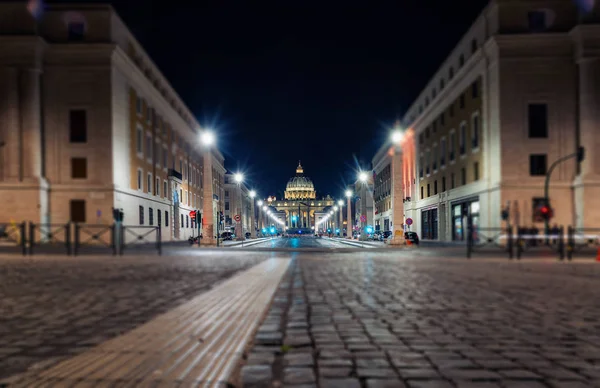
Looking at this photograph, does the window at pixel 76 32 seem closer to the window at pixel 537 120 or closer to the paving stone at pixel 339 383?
the window at pixel 537 120

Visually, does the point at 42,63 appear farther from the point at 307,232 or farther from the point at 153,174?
the point at 307,232

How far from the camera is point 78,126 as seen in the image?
36375 millimetres

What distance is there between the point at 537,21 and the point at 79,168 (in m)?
34.0

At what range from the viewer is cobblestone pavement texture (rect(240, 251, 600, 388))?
3.71 m

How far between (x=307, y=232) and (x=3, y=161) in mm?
101196

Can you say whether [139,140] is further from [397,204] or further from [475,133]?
[475,133]

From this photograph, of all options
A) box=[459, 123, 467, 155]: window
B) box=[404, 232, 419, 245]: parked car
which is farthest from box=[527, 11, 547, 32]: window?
box=[404, 232, 419, 245]: parked car

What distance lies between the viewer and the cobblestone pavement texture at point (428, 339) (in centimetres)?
371

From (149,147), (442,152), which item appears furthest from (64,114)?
(442,152)

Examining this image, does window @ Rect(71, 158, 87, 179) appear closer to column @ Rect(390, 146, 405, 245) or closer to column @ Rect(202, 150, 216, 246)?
column @ Rect(202, 150, 216, 246)

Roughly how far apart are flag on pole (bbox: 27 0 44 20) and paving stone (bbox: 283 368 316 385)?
39.7 metres

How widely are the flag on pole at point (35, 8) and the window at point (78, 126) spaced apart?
7208mm

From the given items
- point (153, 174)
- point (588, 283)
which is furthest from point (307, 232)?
point (588, 283)

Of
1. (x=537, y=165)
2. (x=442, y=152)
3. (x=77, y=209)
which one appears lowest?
(x=77, y=209)
